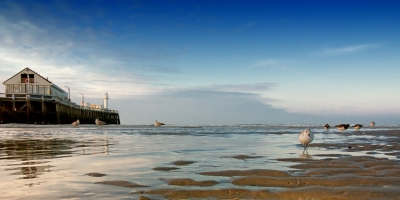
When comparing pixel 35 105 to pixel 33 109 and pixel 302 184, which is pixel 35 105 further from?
pixel 302 184

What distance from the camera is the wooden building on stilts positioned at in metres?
45.2

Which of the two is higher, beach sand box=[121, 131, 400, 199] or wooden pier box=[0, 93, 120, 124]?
wooden pier box=[0, 93, 120, 124]

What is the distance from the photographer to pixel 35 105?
168 ft

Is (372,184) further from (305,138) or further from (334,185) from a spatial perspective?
(305,138)

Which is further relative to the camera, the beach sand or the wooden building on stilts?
the wooden building on stilts

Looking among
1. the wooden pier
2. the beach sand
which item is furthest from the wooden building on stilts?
the beach sand

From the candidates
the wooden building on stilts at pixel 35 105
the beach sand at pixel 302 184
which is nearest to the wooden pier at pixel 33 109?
the wooden building on stilts at pixel 35 105

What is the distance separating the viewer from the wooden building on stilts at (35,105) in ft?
148

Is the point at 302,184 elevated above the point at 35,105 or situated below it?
below

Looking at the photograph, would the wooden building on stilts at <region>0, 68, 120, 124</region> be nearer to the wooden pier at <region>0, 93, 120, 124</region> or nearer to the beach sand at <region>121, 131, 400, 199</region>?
the wooden pier at <region>0, 93, 120, 124</region>

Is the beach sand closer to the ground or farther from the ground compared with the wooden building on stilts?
closer to the ground

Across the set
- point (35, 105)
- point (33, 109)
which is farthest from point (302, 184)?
point (35, 105)

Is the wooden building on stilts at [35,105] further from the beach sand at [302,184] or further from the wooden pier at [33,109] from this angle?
the beach sand at [302,184]

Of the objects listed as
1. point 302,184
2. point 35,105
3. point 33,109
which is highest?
point 35,105
